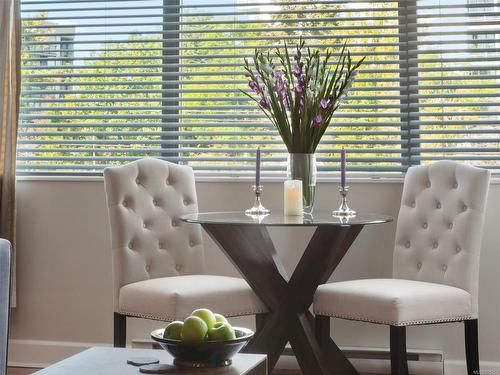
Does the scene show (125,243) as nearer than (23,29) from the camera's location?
Yes

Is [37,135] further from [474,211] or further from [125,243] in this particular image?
[474,211]

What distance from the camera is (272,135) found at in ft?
12.4

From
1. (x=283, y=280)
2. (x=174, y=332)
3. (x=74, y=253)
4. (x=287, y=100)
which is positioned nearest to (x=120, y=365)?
(x=174, y=332)

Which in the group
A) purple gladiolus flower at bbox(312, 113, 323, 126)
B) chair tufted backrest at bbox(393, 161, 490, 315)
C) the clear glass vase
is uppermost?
purple gladiolus flower at bbox(312, 113, 323, 126)

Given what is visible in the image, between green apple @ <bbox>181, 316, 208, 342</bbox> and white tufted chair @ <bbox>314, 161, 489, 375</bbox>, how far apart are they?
1165mm

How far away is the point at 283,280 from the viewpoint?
306 centimetres

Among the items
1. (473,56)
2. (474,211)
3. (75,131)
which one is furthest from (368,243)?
(75,131)

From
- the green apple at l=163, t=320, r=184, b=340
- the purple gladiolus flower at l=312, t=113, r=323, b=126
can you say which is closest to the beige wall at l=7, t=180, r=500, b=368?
the purple gladiolus flower at l=312, t=113, r=323, b=126

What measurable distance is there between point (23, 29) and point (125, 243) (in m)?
1.45

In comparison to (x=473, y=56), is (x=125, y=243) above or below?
below

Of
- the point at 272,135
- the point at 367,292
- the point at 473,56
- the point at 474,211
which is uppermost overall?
the point at 473,56

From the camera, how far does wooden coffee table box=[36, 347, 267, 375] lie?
1851 mm

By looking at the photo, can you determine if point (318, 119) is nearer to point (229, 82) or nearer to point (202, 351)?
point (229, 82)

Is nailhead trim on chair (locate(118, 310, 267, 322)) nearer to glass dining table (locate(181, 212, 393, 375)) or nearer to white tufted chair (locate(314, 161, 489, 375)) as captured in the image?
glass dining table (locate(181, 212, 393, 375))
